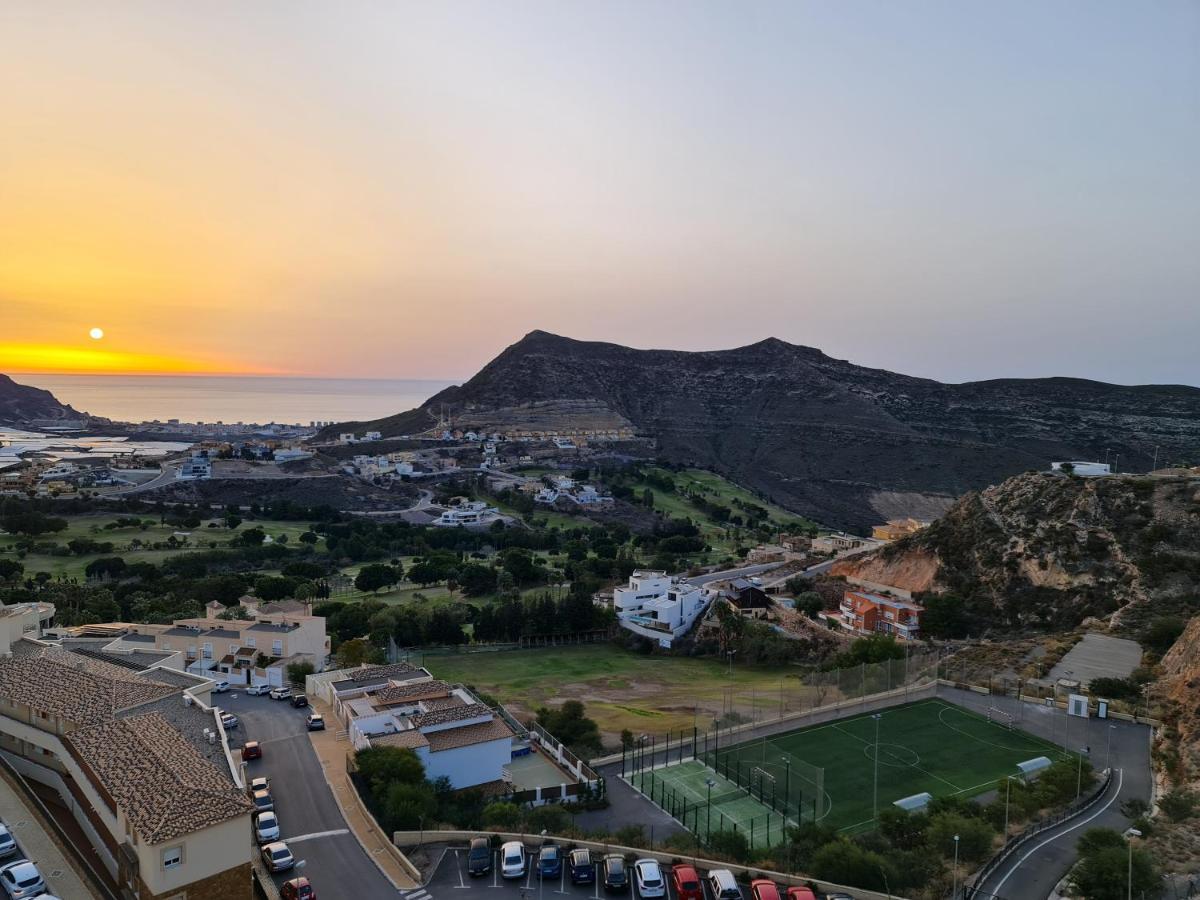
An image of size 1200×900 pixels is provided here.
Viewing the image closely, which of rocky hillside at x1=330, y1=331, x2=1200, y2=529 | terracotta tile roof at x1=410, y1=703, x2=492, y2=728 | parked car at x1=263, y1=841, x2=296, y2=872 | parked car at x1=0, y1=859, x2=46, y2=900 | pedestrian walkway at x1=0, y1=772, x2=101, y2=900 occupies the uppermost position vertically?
rocky hillside at x1=330, y1=331, x2=1200, y2=529

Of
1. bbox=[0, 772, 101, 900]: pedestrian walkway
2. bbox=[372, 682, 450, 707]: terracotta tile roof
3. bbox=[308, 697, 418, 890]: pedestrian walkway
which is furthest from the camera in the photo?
bbox=[372, 682, 450, 707]: terracotta tile roof

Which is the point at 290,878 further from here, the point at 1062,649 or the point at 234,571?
the point at 234,571

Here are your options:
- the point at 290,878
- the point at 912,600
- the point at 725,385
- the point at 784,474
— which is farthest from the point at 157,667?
the point at 725,385

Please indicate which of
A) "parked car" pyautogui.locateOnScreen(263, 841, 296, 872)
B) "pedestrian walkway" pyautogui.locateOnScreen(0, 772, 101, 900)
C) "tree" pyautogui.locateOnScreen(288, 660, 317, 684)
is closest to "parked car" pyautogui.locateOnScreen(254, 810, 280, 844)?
"parked car" pyautogui.locateOnScreen(263, 841, 296, 872)

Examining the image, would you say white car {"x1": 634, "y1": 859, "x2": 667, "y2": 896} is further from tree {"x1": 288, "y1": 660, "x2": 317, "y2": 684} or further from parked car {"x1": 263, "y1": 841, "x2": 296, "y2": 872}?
tree {"x1": 288, "y1": 660, "x2": 317, "y2": 684}

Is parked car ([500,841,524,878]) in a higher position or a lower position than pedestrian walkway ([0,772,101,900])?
lower

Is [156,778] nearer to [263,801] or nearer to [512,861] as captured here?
[263,801]

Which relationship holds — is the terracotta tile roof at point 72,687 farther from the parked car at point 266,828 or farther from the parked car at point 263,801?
the parked car at point 266,828

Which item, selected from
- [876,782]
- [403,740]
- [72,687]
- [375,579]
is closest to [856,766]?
[876,782]
